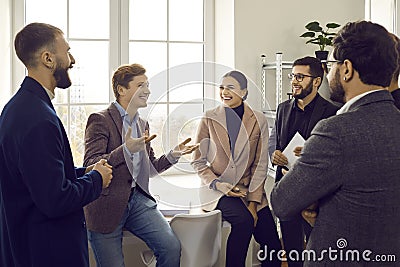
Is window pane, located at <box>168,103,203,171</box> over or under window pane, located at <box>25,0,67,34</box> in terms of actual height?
under

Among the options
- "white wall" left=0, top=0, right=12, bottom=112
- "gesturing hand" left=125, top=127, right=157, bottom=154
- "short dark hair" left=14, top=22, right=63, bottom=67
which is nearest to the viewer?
"short dark hair" left=14, top=22, right=63, bottom=67

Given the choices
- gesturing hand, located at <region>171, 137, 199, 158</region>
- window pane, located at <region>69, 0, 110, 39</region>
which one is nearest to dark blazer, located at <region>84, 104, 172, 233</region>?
gesturing hand, located at <region>171, 137, 199, 158</region>

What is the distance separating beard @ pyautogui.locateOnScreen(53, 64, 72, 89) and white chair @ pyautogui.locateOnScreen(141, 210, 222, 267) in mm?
908

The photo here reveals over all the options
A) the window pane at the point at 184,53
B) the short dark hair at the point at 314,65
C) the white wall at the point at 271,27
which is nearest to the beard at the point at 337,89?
the short dark hair at the point at 314,65

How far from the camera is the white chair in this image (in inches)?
96.9

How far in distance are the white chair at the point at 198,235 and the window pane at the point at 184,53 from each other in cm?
157

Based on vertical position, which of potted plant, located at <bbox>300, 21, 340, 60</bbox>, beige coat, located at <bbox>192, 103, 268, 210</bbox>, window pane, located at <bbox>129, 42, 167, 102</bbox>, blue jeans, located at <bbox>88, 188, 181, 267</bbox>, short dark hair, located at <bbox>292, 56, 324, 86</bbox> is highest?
potted plant, located at <bbox>300, 21, 340, 60</bbox>

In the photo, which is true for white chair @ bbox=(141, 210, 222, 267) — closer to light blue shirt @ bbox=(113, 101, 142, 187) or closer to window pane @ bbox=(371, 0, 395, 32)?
light blue shirt @ bbox=(113, 101, 142, 187)

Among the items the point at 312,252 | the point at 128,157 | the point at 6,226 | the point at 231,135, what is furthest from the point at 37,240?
the point at 231,135

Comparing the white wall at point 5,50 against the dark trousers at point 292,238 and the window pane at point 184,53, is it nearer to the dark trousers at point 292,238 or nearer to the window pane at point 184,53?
the window pane at point 184,53

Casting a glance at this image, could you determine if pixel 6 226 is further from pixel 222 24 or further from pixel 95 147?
pixel 222 24

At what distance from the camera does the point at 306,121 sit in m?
2.79

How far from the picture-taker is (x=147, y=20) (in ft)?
12.1

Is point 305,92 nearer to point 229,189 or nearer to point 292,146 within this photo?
point 292,146
